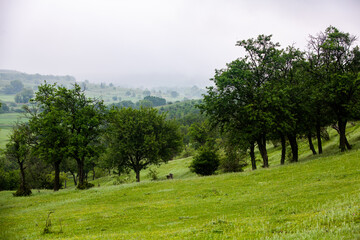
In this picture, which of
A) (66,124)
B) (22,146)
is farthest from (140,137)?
(22,146)

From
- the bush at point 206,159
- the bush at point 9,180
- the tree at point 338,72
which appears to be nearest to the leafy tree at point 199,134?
the bush at point 206,159

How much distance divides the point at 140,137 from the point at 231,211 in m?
43.6

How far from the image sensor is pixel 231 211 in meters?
20.6

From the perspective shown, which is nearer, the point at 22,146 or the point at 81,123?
the point at 22,146

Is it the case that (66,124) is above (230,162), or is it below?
above

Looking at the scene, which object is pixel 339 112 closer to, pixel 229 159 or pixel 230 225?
pixel 229 159

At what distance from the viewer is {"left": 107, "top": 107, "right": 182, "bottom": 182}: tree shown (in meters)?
60.1

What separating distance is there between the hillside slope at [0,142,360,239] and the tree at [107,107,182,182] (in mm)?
19336

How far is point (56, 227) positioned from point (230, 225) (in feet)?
51.8

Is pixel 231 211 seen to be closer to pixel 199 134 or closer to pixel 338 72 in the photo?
pixel 338 72

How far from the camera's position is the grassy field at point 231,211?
1170 centimetres

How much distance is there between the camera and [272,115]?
4009 centimetres

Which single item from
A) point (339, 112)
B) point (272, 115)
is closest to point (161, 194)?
point (272, 115)

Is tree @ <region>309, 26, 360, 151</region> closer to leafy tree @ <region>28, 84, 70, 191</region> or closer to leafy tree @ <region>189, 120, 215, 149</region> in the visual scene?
leafy tree @ <region>28, 84, 70, 191</region>
